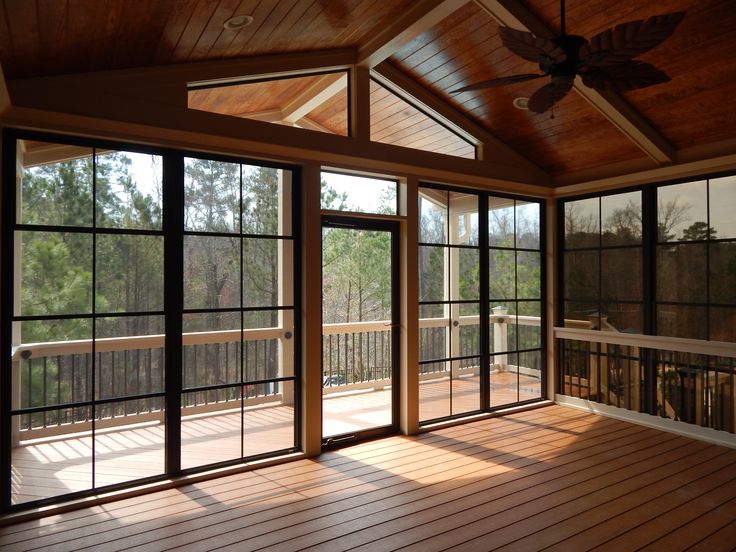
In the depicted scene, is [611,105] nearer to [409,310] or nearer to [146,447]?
[409,310]

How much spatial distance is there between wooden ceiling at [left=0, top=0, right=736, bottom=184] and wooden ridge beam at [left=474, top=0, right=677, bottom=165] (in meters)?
0.01

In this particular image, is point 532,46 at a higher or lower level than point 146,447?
higher

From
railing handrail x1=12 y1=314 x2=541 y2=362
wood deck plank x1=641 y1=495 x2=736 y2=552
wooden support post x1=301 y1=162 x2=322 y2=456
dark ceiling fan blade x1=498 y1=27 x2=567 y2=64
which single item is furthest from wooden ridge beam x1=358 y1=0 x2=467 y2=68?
wood deck plank x1=641 y1=495 x2=736 y2=552

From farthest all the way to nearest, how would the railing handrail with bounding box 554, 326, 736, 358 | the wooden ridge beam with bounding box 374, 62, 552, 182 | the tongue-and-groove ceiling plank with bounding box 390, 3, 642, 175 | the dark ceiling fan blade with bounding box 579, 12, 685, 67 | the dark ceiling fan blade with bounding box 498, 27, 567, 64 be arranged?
the wooden ridge beam with bounding box 374, 62, 552, 182 → the railing handrail with bounding box 554, 326, 736, 358 → the tongue-and-groove ceiling plank with bounding box 390, 3, 642, 175 → the dark ceiling fan blade with bounding box 498, 27, 567, 64 → the dark ceiling fan blade with bounding box 579, 12, 685, 67

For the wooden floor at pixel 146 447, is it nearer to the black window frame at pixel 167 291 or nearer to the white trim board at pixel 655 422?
the black window frame at pixel 167 291

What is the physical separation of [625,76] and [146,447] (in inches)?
146

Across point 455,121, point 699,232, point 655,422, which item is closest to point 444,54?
point 455,121

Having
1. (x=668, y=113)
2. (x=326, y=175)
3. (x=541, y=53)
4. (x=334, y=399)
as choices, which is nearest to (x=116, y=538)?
(x=334, y=399)

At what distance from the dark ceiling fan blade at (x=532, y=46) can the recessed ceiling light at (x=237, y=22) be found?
1581 millimetres

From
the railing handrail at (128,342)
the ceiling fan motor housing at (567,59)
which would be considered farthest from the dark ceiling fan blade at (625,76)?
the railing handrail at (128,342)

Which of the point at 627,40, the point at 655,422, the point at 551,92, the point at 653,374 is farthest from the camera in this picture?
the point at 653,374

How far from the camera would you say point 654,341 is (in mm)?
4703

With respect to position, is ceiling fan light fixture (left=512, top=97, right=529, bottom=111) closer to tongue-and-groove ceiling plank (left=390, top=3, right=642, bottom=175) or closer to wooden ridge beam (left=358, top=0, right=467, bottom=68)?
tongue-and-groove ceiling plank (left=390, top=3, right=642, bottom=175)

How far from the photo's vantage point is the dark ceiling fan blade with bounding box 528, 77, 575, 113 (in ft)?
8.11
